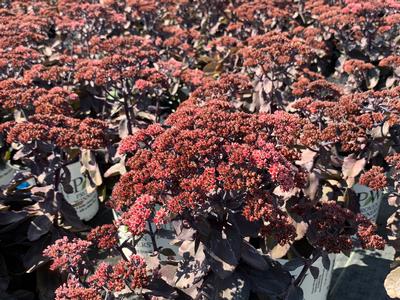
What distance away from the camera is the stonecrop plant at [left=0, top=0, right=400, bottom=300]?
83.0 inches

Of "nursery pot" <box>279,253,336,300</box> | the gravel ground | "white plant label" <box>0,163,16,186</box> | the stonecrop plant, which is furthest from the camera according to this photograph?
"white plant label" <box>0,163,16,186</box>

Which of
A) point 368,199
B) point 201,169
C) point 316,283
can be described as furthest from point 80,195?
point 368,199

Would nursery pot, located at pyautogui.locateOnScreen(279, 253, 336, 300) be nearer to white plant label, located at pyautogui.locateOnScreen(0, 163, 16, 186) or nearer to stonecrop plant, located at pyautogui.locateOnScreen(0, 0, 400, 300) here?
stonecrop plant, located at pyautogui.locateOnScreen(0, 0, 400, 300)

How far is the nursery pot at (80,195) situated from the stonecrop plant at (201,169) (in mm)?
21

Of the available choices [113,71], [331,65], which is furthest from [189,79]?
[331,65]

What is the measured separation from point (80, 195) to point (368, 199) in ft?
8.43

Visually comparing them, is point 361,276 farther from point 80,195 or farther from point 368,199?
point 80,195

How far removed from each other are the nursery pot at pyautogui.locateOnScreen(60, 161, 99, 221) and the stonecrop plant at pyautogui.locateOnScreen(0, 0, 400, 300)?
2 centimetres

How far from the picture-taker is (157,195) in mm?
2127

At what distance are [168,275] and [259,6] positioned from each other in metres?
4.09

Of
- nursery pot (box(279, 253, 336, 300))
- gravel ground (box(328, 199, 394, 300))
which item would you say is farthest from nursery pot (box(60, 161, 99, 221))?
gravel ground (box(328, 199, 394, 300))

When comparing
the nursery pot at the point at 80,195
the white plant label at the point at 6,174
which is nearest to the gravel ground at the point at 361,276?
the nursery pot at the point at 80,195

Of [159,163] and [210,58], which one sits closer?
[159,163]

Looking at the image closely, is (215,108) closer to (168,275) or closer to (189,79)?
(168,275)
